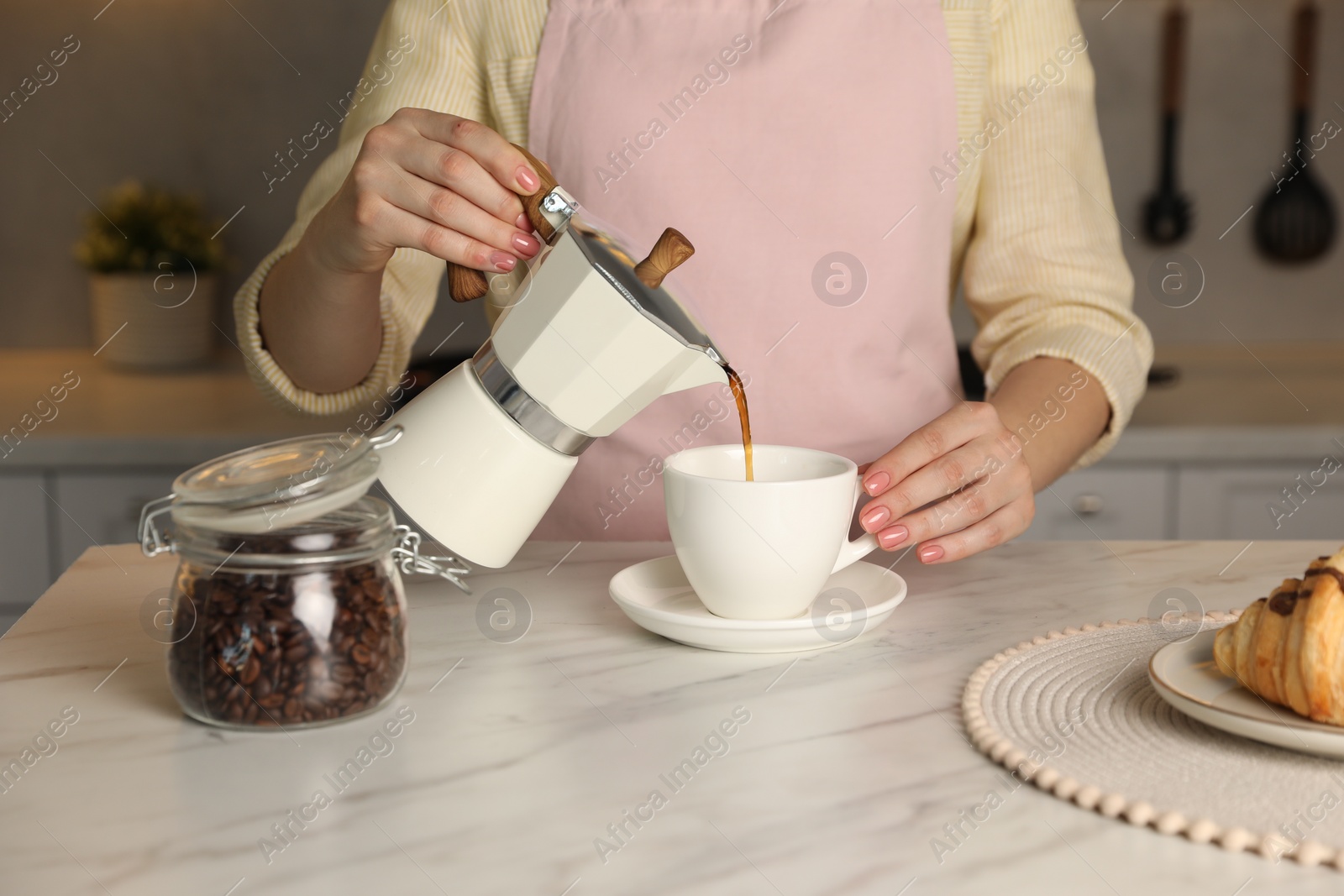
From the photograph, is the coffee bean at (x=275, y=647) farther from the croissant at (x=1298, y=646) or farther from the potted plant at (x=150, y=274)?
the potted plant at (x=150, y=274)

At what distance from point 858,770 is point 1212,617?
0.32 metres

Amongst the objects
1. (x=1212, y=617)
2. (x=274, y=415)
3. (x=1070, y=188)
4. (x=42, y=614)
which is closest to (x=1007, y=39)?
(x=1070, y=188)

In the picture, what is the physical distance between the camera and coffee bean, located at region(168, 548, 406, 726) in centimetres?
56

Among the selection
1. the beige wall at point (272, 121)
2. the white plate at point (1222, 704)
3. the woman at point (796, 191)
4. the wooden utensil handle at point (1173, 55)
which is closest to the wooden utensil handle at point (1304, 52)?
the beige wall at point (272, 121)

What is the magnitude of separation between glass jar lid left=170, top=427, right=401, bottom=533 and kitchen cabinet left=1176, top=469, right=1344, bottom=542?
5.00ft

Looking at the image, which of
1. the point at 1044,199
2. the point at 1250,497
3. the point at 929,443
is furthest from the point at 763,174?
the point at 1250,497

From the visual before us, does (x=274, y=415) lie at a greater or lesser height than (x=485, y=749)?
lesser

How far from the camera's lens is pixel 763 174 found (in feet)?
3.67

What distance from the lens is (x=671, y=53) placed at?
3.66 ft

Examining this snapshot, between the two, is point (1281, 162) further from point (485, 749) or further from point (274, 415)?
point (485, 749)

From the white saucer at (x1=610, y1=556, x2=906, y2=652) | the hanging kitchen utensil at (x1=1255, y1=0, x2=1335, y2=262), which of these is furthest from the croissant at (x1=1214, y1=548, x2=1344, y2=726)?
the hanging kitchen utensil at (x1=1255, y1=0, x2=1335, y2=262)

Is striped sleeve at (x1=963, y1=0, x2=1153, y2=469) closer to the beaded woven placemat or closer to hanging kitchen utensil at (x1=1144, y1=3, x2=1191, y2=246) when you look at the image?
the beaded woven placemat

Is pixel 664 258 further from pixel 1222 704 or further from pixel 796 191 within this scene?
pixel 796 191

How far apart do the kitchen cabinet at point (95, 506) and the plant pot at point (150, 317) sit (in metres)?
0.55
